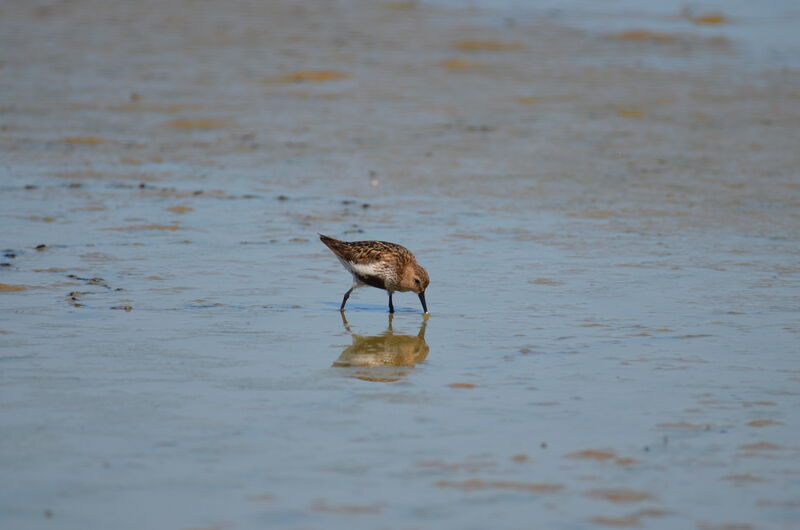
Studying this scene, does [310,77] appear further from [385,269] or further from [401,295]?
[385,269]

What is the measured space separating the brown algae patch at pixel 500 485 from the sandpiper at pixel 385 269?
365 cm

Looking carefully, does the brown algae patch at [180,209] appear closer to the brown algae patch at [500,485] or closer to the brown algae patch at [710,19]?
the brown algae patch at [500,485]

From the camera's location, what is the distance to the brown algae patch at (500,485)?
5.84 meters

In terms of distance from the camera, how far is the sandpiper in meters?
9.56

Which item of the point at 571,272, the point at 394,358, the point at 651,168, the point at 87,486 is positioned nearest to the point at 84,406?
the point at 87,486

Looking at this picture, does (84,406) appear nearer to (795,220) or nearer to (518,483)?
(518,483)

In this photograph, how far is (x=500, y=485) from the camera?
588cm

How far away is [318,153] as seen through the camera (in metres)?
15.7

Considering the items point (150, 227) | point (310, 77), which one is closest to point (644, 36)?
point (310, 77)

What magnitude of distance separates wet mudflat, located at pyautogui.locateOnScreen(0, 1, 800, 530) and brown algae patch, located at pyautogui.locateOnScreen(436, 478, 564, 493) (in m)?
0.02

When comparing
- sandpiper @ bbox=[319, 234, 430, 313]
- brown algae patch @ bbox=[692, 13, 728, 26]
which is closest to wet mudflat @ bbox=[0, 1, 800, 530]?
sandpiper @ bbox=[319, 234, 430, 313]

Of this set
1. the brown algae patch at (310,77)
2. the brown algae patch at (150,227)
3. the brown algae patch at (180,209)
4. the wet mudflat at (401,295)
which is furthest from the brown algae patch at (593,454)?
the brown algae patch at (310,77)

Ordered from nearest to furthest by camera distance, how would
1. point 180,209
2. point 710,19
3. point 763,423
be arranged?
point 763,423, point 180,209, point 710,19

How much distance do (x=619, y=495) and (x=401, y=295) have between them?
191 inches
